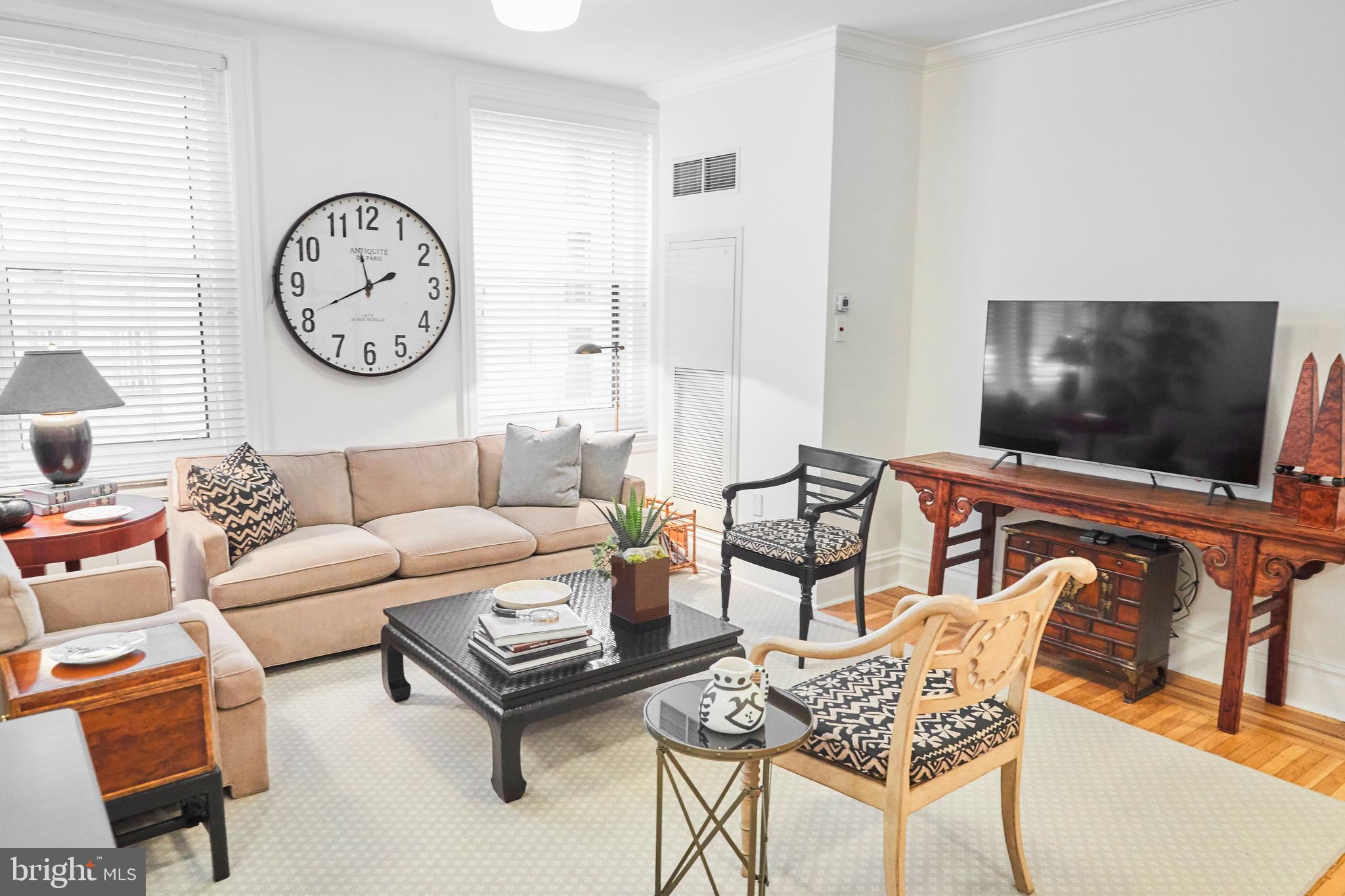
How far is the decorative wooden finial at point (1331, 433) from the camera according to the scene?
9.81ft

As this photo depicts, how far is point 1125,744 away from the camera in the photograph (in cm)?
317

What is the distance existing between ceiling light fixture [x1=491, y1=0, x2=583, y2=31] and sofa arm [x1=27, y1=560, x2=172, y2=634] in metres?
1.98

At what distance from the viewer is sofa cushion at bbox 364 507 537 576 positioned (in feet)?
12.9

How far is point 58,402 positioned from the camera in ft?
10.9

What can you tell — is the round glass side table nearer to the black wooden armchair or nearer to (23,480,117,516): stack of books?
the black wooden armchair

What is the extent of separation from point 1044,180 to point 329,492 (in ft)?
11.8

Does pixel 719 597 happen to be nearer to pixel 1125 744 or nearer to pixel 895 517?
pixel 895 517

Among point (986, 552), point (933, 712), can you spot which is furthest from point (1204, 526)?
point (933, 712)

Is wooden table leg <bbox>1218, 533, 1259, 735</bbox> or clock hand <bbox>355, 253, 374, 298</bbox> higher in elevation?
clock hand <bbox>355, 253, 374, 298</bbox>

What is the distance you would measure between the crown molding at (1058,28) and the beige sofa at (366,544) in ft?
8.75

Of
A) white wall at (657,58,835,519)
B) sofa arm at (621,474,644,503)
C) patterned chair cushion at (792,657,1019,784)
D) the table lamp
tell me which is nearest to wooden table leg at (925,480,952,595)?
white wall at (657,58,835,519)

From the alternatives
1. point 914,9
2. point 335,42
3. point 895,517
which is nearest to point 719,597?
point 895,517

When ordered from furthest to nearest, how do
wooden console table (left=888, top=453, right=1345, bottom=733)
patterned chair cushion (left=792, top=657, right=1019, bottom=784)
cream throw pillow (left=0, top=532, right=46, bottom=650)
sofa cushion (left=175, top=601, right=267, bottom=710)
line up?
wooden console table (left=888, top=453, right=1345, bottom=733) < sofa cushion (left=175, top=601, right=267, bottom=710) < cream throw pillow (left=0, top=532, right=46, bottom=650) < patterned chair cushion (left=792, top=657, right=1019, bottom=784)

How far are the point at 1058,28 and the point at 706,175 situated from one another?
1.90 metres
